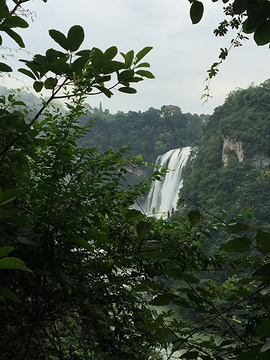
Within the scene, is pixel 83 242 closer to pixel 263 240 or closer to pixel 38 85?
pixel 263 240

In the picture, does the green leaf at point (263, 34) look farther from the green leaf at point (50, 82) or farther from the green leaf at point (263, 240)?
the green leaf at point (50, 82)

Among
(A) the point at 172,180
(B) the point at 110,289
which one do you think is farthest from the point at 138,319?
(A) the point at 172,180

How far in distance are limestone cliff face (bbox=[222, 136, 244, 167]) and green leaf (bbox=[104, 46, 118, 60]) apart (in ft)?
62.7

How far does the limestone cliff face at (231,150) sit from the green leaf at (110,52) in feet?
62.7

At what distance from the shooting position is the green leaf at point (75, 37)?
772 mm

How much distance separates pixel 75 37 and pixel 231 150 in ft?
65.9

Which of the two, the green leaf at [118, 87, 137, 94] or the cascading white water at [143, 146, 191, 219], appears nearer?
the green leaf at [118, 87, 137, 94]

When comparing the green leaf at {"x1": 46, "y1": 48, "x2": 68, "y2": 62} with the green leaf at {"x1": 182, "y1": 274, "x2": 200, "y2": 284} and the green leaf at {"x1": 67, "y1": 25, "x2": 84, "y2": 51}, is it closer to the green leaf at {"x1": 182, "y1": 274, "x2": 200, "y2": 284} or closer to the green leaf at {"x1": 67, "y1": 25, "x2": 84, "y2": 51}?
the green leaf at {"x1": 67, "y1": 25, "x2": 84, "y2": 51}

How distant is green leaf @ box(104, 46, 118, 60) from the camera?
830 millimetres

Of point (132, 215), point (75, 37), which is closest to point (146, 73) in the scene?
point (75, 37)

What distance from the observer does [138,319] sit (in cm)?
104

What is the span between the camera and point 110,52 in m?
0.84

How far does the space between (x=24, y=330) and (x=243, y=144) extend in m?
19.4

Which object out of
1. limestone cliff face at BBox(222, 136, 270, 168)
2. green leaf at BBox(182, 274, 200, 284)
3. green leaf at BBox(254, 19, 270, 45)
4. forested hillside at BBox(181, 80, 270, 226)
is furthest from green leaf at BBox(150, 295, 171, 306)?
limestone cliff face at BBox(222, 136, 270, 168)
